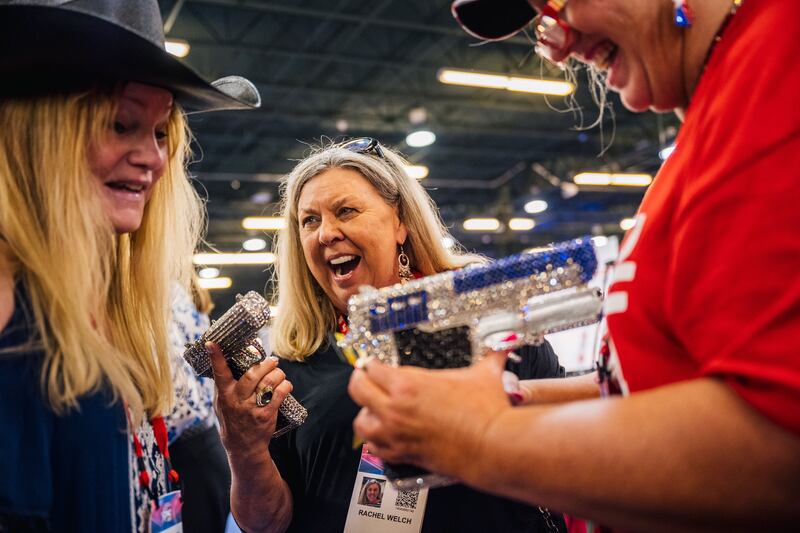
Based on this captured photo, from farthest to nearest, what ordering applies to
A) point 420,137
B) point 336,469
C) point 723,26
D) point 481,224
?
point 481,224
point 420,137
point 336,469
point 723,26

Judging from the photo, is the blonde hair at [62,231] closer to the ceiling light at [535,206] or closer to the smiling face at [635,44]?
the smiling face at [635,44]

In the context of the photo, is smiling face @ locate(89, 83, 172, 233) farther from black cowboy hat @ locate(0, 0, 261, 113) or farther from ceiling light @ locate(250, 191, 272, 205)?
ceiling light @ locate(250, 191, 272, 205)

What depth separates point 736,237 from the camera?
0.80 m

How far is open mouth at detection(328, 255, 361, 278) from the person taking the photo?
2.42 meters

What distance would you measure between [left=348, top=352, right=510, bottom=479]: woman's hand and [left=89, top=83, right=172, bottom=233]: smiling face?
704 millimetres

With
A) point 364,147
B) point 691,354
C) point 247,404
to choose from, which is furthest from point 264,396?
point 691,354

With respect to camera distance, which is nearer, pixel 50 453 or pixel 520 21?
pixel 50 453

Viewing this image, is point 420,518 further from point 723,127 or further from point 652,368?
point 723,127

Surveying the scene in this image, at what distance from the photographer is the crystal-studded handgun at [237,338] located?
173 cm

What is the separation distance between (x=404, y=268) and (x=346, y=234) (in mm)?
266

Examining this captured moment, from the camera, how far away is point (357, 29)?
414 inches

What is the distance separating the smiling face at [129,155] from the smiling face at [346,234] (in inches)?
38.3

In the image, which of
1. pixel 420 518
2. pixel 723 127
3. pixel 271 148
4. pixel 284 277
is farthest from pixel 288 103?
pixel 723 127

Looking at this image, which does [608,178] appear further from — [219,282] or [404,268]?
[404,268]
